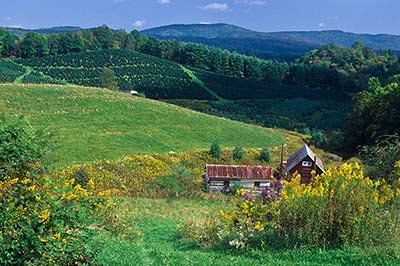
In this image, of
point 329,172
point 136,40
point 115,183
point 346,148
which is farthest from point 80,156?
point 136,40

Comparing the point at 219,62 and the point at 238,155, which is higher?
the point at 219,62

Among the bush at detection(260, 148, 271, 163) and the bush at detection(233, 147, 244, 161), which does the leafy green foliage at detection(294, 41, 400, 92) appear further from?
the bush at detection(233, 147, 244, 161)

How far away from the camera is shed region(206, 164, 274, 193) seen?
27.1 metres

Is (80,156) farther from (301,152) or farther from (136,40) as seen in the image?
(136,40)

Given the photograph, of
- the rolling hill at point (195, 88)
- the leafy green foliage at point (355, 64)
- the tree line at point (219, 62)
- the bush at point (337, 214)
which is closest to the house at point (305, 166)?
the bush at point (337, 214)

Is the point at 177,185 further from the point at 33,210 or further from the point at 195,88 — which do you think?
the point at 195,88

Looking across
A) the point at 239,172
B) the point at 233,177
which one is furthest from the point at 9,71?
the point at 233,177

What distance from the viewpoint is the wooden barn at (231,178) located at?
27.0m

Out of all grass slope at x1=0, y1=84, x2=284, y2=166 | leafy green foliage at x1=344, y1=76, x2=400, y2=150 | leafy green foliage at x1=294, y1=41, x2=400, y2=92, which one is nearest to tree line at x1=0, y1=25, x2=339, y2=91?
leafy green foliage at x1=294, y1=41, x2=400, y2=92

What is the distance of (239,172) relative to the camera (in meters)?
27.8

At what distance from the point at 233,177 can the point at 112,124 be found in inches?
704

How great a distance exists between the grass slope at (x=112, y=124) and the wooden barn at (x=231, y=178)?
359 inches

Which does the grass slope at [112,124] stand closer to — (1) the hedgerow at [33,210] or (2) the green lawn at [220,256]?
(1) the hedgerow at [33,210]

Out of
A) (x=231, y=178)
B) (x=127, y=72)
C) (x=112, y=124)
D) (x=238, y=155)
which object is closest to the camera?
(x=231, y=178)
